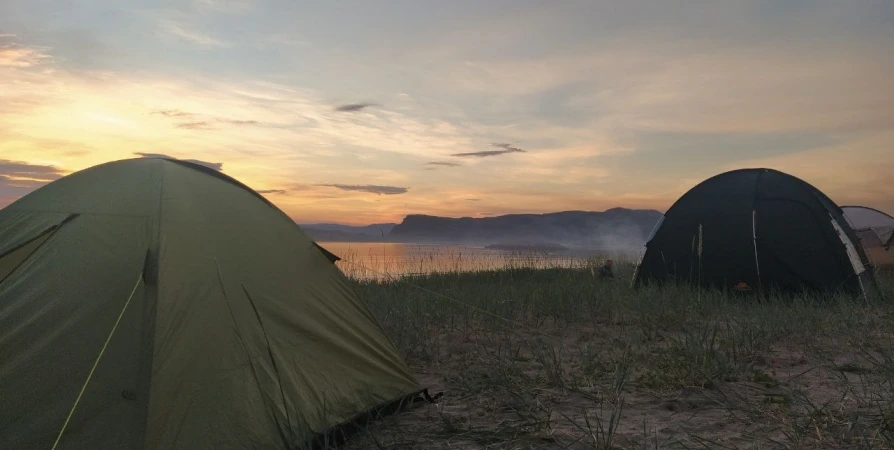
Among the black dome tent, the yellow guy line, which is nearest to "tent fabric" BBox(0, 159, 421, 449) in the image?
the yellow guy line

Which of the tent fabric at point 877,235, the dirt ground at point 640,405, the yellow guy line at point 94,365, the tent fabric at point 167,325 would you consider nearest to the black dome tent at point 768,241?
the dirt ground at point 640,405

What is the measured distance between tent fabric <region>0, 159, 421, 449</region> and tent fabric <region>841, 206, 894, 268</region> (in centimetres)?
1342

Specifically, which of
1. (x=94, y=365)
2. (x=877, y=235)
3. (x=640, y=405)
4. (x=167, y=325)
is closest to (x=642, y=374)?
(x=640, y=405)

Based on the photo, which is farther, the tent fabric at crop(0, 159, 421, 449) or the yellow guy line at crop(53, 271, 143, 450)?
the tent fabric at crop(0, 159, 421, 449)

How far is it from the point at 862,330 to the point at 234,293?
6.16 meters

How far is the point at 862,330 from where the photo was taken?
6148 millimetres

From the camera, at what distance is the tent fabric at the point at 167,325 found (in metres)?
2.94

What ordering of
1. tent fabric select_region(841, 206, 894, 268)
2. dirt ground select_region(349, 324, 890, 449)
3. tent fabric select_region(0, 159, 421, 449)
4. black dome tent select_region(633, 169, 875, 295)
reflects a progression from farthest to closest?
1. tent fabric select_region(841, 206, 894, 268)
2. black dome tent select_region(633, 169, 875, 295)
3. dirt ground select_region(349, 324, 890, 449)
4. tent fabric select_region(0, 159, 421, 449)

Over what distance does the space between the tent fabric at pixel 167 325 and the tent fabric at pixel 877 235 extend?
13.4 meters

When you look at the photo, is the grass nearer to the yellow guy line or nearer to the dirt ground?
the dirt ground

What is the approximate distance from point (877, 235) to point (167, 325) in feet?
50.3

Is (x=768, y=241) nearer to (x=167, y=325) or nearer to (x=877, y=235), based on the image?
(x=877, y=235)

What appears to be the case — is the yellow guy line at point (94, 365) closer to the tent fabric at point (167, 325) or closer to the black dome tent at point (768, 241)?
the tent fabric at point (167, 325)

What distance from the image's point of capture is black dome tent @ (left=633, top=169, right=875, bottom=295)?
8.64 metres
